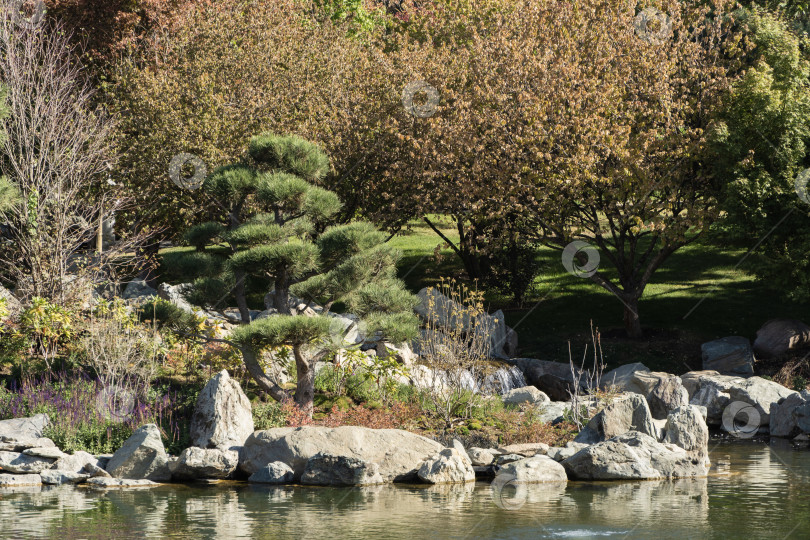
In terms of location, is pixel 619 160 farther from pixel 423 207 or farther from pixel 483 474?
pixel 483 474

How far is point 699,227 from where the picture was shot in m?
23.6

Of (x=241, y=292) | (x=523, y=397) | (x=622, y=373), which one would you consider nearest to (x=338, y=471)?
(x=241, y=292)

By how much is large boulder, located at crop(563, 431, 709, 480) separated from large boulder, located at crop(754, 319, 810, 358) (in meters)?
11.7

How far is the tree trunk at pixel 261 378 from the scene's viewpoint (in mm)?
16125

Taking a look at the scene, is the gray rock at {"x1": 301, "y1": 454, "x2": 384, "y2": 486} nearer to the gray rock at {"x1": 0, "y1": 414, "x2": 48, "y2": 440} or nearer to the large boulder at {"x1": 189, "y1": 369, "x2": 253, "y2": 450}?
the large boulder at {"x1": 189, "y1": 369, "x2": 253, "y2": 450}
